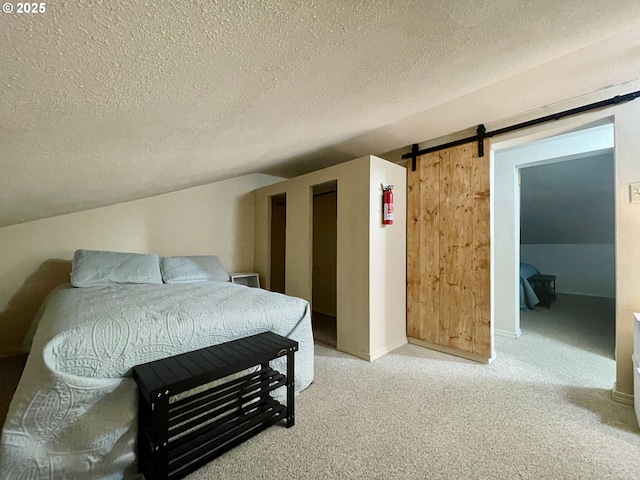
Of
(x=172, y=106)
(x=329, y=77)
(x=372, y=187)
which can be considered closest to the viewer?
(x=172, y=106)

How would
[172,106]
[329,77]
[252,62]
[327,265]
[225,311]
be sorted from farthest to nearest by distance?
1. [327,265]
2. [225,311]
3. [329,77]
4. [172,106]
5. [252,62]

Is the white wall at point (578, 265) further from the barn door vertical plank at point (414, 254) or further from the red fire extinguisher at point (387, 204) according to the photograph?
the red fire extinguisher at point (387, 204)

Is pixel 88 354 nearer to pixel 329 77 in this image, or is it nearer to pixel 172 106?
pixel 172 106

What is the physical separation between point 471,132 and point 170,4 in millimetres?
2710

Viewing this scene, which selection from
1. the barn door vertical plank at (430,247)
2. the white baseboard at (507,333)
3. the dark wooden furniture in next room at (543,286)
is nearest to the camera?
the barn door vertical plank at (430,247)

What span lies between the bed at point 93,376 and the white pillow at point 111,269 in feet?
2.11

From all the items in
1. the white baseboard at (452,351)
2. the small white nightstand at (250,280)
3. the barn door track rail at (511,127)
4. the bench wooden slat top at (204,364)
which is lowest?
the white baseboard at (452,351)

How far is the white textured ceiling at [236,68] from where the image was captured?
52 centimetres

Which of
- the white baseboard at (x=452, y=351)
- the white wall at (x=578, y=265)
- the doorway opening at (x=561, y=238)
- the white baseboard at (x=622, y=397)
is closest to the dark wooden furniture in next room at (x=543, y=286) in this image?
the doorway opening at (x=561, y=238)

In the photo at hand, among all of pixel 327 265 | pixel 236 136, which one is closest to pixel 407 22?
pixel 236 136

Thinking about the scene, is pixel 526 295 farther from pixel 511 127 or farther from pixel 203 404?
pixel 203 404

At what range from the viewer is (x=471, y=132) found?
2.50 metres

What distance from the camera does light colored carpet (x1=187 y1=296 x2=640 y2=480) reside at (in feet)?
4.01

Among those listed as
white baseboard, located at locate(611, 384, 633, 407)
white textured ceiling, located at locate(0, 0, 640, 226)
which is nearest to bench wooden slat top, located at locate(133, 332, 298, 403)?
white textured ceiling, located at locate(0, 0, 640, 226)
